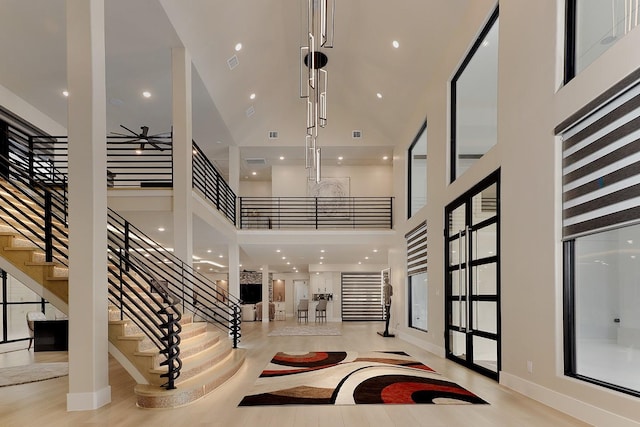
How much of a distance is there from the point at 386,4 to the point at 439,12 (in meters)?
1.14

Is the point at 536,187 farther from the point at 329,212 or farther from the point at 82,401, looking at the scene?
the point at 329,212

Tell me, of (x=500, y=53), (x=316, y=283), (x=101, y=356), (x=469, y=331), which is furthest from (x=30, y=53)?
(x=316, y=283)

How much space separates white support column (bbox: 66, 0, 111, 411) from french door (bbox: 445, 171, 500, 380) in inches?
178

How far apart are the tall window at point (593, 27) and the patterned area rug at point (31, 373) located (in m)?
7.31

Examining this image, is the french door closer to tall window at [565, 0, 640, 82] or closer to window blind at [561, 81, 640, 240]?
window blind at [561, 81, 640, 240]

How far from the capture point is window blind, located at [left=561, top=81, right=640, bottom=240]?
329cm

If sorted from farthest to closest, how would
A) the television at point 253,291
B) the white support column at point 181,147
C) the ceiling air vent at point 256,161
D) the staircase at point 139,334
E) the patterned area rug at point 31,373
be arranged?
the television at point 253,291 → the ceiling air vent at point 256,161 → the white support column at point 181,147 → the patterned area rug at point 31,373 → the staircase at point 139,334

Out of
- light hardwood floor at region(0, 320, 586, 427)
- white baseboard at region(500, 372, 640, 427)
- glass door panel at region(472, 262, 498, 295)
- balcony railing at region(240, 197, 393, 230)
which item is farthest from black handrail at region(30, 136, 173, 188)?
white baseboard at region(500, 372, 640, 427)

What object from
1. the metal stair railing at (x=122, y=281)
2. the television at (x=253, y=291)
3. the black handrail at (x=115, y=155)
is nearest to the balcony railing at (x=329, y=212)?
the black handrail at (x=115, y=155)

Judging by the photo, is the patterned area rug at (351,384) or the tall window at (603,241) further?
the patterned area rug at (351,384)

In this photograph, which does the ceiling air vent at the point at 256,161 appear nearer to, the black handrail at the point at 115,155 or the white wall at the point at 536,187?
the black handrail at the point at 115,155

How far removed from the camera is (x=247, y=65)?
31.9 ft

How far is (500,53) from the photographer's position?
5.70 metres

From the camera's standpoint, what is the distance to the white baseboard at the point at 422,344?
8.09 meters
